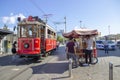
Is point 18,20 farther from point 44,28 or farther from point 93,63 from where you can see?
point 93,63

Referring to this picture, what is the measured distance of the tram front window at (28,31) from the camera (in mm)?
20281

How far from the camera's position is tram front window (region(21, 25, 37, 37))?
798 inches

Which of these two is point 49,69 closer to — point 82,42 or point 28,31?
point 82,42

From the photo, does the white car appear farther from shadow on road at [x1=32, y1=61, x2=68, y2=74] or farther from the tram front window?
shadow on road at [x1=32, y1=61, x2=68, y2=74]

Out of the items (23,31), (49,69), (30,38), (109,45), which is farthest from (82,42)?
(109,45)

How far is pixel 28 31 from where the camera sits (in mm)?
20438

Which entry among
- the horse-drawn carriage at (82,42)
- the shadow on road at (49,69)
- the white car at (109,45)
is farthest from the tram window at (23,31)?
the white car at (109,45)

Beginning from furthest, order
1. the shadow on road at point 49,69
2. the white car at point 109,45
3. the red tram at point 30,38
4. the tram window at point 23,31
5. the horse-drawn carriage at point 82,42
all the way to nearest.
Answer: the white car at point 109,45, the tram window at point 23,31, the red tram at point 30,38, the horse-drawn carriage at point 82,42, the shadow on road at point 49,69

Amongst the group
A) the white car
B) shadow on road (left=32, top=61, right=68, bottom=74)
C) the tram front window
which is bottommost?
shadow on road (left=32, top=61, right=68, bottom=74)

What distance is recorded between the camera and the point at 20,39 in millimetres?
20078

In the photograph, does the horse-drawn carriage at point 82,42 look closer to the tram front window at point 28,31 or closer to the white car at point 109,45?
the tram front window at point 28,31

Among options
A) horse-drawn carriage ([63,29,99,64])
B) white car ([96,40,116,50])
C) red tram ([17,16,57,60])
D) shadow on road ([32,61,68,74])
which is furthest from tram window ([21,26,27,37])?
white car ([96,40,116,50])

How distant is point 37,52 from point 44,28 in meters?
3.05

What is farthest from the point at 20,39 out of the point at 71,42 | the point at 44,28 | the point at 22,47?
the point at 71,42
